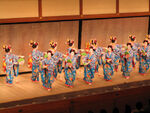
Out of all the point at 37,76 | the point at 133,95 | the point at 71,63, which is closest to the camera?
the point at 133,95

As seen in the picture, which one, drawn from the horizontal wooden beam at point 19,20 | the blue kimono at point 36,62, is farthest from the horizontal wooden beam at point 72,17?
the blue kimono at point 36,62

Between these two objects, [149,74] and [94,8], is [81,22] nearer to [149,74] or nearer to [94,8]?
[94,8]

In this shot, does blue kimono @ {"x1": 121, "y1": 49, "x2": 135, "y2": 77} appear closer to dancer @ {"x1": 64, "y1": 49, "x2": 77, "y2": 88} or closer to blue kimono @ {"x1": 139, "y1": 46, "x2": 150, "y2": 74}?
blue kimono @ {"x1": 139, "y1": 46, "x2": 150, "y2": 74}

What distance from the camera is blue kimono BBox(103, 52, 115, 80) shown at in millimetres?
9109

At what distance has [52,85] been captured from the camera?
912 cm

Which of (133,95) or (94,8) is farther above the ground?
(94,8)

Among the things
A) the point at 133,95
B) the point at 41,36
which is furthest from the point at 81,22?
the point at 133,95

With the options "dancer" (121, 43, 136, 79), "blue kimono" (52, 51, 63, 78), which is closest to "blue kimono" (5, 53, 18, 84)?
"blue kimono" (52, 51, 63, 78)

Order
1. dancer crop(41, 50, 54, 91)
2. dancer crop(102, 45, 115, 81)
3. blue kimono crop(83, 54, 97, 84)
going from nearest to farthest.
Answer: dancer crop(41, 50, 54, 91), blue kimono crop(83, 54, 97, 84), dancer crop(102, 45, 115, 81)

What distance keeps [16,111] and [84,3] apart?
190 inches

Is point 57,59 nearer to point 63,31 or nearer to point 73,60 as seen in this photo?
point 73,60

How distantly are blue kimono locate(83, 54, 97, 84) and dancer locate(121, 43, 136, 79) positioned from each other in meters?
0.99

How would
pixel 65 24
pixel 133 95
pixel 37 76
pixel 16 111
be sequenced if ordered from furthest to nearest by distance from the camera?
pixel 65 24, pixel 37 76, pixel 133 95, pixel 16 111

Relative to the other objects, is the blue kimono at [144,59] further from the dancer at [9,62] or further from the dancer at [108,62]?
the dancer at [9,62]
